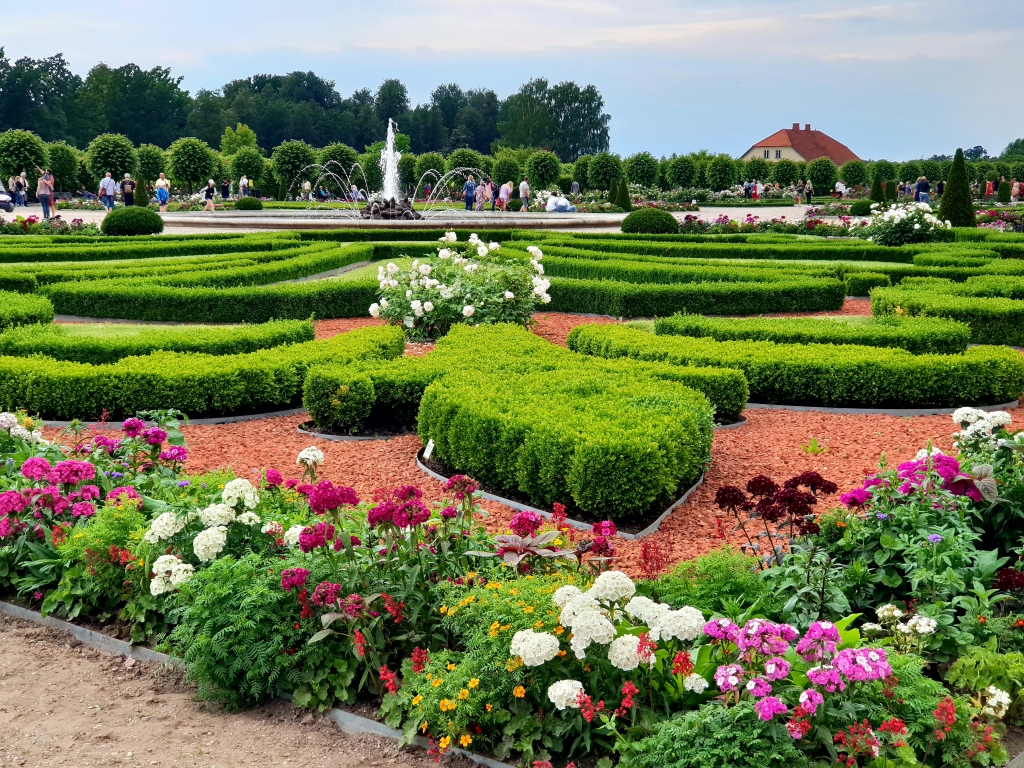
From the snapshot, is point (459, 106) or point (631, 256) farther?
point (459, 106)

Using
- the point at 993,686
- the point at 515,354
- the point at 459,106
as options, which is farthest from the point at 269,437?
the point at 459,106

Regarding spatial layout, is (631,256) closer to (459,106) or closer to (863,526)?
(863,526)

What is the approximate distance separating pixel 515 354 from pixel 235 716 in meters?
4.90

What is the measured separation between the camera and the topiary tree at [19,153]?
35.9 meters

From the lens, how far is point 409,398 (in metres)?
7.60

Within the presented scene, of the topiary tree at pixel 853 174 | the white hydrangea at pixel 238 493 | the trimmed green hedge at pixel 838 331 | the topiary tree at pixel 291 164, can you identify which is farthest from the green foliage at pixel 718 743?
the topiary tree at pixel 853 174

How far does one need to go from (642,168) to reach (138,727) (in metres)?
45.6

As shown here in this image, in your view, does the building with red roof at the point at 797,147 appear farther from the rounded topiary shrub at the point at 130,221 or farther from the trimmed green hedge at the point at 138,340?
the trimmed green hedge at the point at 138,340

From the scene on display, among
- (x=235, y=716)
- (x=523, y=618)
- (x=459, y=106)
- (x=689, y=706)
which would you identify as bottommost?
(x=235, y=716)

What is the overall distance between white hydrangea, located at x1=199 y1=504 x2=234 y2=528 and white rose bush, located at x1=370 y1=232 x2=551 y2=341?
19.7 ft

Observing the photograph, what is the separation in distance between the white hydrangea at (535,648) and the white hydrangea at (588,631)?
0.08 metres

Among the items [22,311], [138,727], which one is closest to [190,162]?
[22,311]

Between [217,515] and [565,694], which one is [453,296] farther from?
[565,694]

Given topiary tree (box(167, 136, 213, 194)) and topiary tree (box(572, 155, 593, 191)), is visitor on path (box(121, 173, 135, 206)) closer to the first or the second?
topiary tree (box(167, 136, 213, 194))
